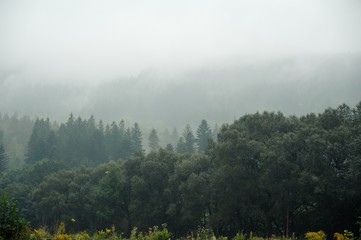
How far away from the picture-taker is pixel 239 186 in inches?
1604

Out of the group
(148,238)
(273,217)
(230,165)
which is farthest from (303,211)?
(148,238)

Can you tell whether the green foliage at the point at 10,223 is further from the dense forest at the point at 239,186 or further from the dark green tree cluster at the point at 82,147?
the dark green tree cluster at the point at 82,147

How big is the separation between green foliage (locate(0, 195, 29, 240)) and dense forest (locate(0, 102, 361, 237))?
91.7 ft

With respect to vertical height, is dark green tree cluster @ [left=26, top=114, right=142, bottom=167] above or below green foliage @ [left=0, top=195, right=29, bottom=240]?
above

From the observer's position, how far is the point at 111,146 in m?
122

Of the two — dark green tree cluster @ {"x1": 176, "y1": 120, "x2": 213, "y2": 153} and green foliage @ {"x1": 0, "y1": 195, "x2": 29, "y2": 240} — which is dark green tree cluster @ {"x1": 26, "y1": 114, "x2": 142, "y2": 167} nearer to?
dark green tree cluster @ {"x1": 176, "y1": 120, "x2": 213, "y2": 153}

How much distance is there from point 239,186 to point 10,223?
105 feet

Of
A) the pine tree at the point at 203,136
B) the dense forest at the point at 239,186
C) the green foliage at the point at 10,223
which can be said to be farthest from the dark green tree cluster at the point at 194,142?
the green foliage at the point at 10,223

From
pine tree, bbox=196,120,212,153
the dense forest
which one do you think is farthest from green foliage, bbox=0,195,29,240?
pine tree, bbox=196,120,212,153

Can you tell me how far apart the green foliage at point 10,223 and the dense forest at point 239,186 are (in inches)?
1101

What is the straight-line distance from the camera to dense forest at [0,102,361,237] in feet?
114

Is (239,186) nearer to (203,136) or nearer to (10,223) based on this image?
(10,223)

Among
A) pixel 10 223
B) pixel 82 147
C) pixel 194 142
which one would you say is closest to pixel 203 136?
pixel 194 142

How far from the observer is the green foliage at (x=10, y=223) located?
11305 mm
